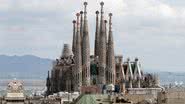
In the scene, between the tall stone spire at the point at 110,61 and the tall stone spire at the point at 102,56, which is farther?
the tall stone spire at the point at 110,61

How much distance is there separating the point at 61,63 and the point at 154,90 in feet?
99.0

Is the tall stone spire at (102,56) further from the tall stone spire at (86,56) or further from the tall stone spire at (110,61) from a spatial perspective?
the tall stone spire at (86,56)

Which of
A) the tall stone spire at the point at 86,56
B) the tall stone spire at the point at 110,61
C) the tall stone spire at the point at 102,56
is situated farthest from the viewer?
the tall stone spire at the point at 110,61

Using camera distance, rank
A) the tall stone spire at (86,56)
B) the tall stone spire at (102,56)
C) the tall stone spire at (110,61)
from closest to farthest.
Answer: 1. the tall stone spire at (86,56)
2. the tall stone spire at (102,56)
3. the tall stone spire at (110,61)

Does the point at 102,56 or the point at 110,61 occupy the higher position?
the point at 102,56

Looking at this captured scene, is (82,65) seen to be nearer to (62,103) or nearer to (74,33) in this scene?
(74,33)

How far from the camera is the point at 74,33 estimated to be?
19938 centimetres

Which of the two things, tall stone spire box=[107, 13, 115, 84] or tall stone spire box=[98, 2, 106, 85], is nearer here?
tall stone spire box=[98, 2, 106, 85]

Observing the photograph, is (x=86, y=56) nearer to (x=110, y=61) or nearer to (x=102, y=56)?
(x=102, y=56)

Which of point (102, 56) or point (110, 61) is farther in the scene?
point (110, 61)

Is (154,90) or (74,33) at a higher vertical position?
(74,33)

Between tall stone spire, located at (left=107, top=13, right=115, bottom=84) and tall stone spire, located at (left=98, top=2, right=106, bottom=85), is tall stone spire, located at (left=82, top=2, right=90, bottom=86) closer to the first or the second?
tall stone spire, located at (left=98, top=2, right=106, bottom=85)

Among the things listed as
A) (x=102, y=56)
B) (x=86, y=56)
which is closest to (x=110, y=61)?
(x=102, y=56)

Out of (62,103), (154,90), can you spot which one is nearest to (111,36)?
(154,90)
